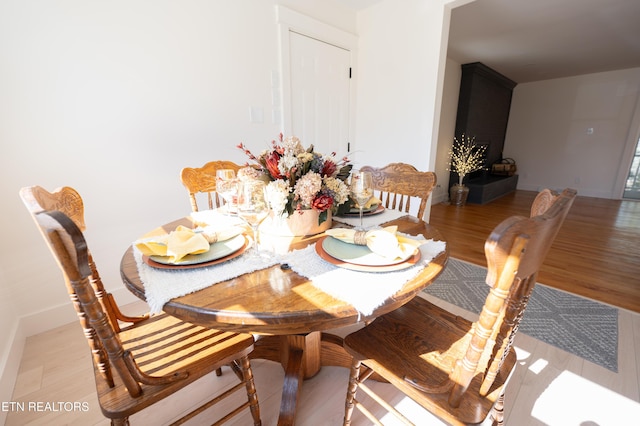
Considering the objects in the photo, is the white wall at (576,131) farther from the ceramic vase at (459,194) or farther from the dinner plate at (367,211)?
the dinner plate at (367,211)


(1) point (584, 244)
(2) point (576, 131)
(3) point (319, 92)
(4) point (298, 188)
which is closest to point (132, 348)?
(4) point (298, 188)

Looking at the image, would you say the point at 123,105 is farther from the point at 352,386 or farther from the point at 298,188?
the point at 352,386

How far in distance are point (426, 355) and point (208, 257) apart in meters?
0.77

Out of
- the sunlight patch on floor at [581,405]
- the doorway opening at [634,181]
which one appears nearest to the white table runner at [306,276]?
the sunlight patch on floor at [581,405]

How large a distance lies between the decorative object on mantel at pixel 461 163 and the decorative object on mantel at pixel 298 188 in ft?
14.2

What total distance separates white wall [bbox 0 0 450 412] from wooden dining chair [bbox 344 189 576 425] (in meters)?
1.65

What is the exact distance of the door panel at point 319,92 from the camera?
2555 millimetres

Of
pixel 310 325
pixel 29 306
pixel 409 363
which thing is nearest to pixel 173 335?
pixel 310 325

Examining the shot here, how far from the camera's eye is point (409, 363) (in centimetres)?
86

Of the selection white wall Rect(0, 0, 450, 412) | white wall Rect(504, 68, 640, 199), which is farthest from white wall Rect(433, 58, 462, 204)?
white wall Rect(504, 68, 640, 199)

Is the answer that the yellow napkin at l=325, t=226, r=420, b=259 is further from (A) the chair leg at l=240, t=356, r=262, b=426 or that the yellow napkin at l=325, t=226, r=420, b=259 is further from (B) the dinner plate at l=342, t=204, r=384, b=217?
(A) the chair leg at l=240, t=356, r=262, b=426

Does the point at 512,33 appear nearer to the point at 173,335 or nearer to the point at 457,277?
the point at 457,277

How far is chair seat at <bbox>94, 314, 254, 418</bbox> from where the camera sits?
2.38 ft

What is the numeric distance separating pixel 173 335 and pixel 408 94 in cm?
266
